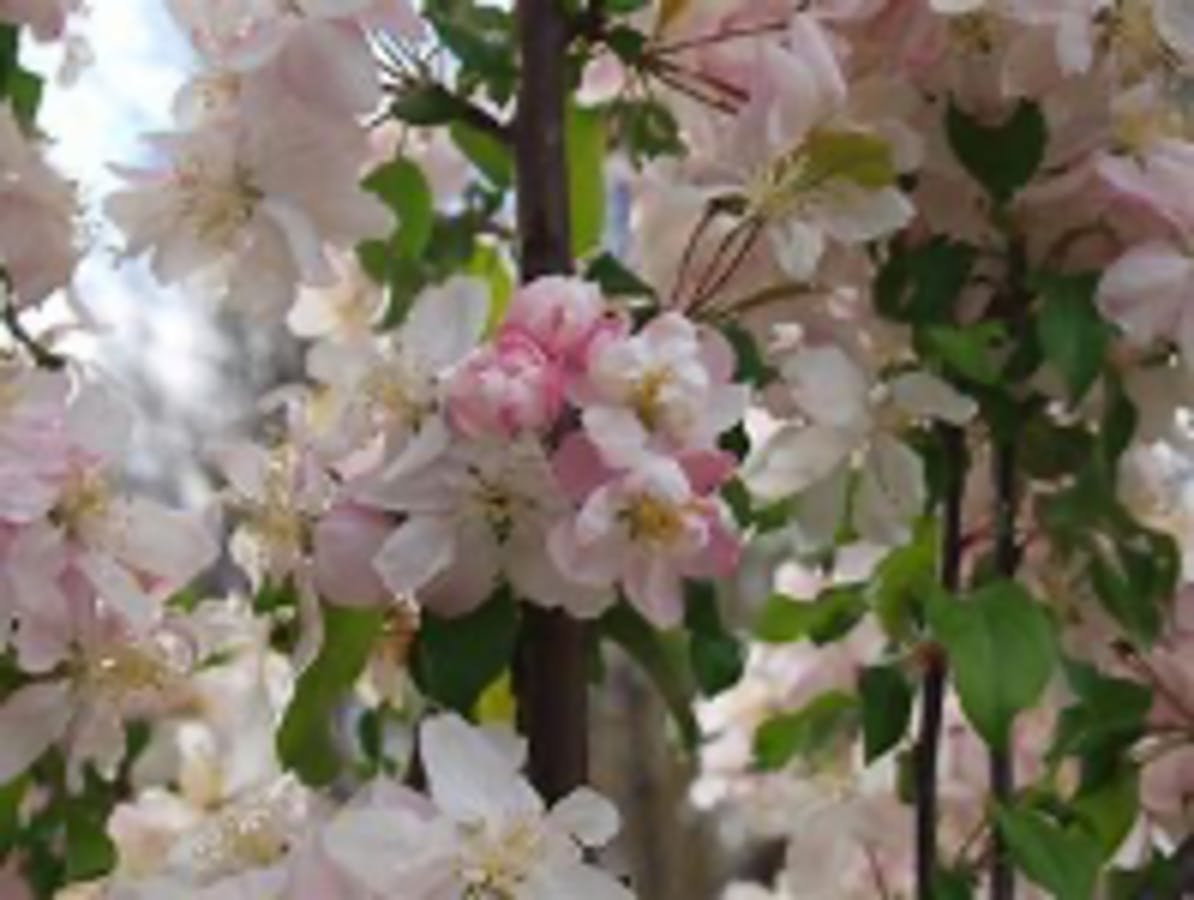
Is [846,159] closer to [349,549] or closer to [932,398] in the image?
[932,398]

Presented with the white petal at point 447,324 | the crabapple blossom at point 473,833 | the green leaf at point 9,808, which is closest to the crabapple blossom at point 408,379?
the white petal at point 447,324

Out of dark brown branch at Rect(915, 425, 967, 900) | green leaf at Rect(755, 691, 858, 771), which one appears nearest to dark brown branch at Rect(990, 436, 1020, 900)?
dark brown branch at Rect(915, 425, 967, 900)

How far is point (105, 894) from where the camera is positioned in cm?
94

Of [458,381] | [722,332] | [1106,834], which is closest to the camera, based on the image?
[458,381]

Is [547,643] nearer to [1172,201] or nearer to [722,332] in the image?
[722,332]

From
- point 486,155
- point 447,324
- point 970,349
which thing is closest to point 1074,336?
point 970,349

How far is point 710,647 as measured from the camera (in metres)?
1.03

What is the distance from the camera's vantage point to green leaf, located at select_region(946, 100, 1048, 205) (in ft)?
3.31

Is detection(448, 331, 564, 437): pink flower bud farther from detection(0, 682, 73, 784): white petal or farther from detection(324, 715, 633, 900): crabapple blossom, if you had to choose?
detection(0, 682, 73, 784): white petal

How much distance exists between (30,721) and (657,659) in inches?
10.0

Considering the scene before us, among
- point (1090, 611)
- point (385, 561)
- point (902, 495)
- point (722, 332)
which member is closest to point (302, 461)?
point (385, 561)

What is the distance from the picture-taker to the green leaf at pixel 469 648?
905 millimetres

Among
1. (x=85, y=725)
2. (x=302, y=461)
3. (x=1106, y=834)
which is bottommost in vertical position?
(x=1106, y=834)

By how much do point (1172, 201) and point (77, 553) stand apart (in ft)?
1.48
